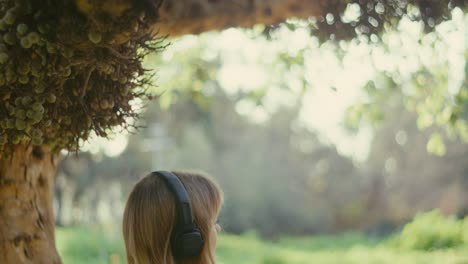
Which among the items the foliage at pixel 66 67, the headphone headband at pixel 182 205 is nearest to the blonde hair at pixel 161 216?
the headphone headband at pixel 182 205

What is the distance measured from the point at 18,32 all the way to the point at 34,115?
226mm

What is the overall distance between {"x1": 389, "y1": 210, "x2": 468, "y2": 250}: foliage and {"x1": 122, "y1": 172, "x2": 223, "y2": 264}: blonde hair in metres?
11.0

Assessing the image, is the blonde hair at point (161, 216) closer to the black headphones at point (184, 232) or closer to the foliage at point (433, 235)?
the black headphones at point (184, 232)

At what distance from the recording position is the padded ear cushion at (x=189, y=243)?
1.96m

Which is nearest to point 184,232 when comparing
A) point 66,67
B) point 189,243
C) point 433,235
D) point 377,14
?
point 189,243

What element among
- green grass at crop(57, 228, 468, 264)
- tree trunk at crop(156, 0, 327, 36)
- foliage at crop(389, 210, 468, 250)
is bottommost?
green grass at crop(57, 228, 468, 264)

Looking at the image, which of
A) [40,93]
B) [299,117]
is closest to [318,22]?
[40,93]

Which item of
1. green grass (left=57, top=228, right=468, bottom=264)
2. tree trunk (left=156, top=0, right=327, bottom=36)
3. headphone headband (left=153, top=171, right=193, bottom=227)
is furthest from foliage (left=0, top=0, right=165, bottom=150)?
green grass (left=57, top=228, right=468, bottom=264)

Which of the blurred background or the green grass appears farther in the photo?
the blurred background

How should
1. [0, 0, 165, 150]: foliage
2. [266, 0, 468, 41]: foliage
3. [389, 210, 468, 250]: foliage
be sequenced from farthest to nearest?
1. [389, 210, 468, 250]: foliage
2. [266, 0, 468, 41]: foliage
3. [0, 0, 165, 150]: foliage

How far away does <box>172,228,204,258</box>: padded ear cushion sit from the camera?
1.96m

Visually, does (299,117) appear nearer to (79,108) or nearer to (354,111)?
(354,111)

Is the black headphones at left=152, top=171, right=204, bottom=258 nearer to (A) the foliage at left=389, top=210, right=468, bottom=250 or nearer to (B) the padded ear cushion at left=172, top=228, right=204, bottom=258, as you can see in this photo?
(B) the padded ear cushion at left=172, top=228, right=204, bottom=258

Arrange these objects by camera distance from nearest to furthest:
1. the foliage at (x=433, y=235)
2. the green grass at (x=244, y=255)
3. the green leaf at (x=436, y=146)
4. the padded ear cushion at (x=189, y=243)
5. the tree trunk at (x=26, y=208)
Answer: the padded ear cushion at (x=189, y=243) → the tree trunk at (x=26, y=208) → the green leaf at (x=436, y=146) → the green grass at (x=244, y=255) → the foliage at (x=433, y=235)
